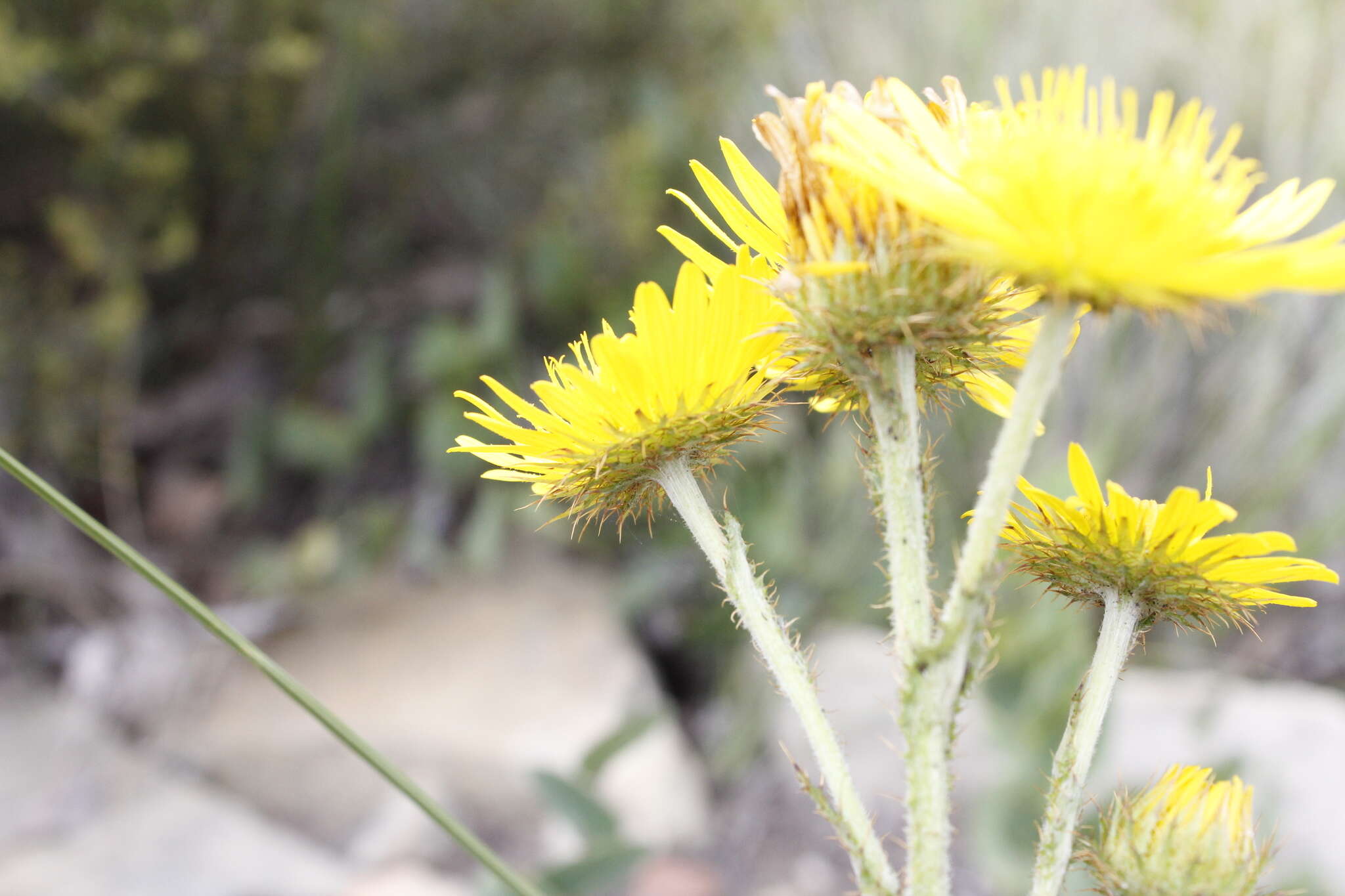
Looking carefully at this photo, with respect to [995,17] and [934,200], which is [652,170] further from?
[934,200]

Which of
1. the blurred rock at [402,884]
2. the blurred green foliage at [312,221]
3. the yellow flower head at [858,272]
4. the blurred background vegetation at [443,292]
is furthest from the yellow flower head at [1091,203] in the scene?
the blurred green foliage at [312,221]

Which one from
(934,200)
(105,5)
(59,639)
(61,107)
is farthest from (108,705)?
(934,200)

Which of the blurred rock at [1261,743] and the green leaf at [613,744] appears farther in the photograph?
the blurred rock at [1261,743]

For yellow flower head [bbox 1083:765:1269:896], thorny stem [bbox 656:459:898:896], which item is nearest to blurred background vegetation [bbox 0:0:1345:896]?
yellow flower head [bbox 1083:765:1269:896]

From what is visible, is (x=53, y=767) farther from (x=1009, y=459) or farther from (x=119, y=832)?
(x=1009, y=459)

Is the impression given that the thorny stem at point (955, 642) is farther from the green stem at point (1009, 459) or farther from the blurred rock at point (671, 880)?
the blurred rock at point (671, 880)

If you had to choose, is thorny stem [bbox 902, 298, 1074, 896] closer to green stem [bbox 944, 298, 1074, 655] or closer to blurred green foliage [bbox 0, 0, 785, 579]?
green stem [bbox 944, 298, 1074, 655]
